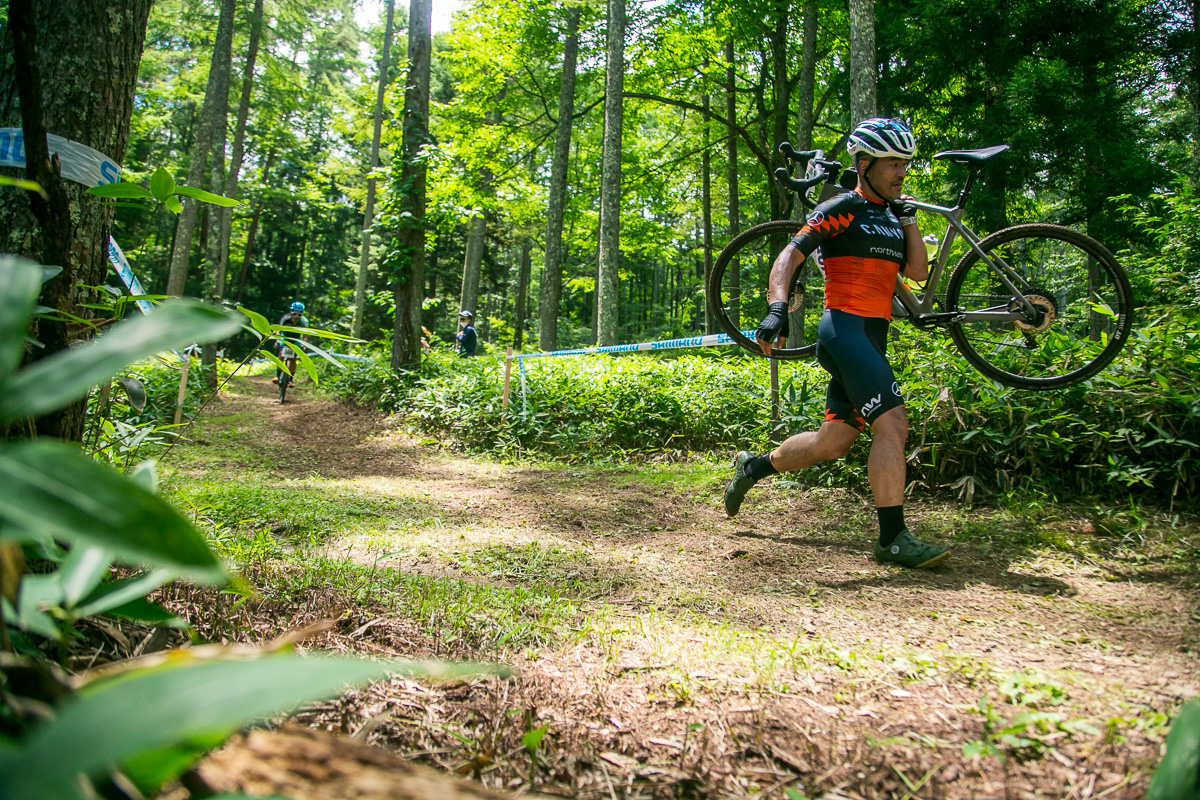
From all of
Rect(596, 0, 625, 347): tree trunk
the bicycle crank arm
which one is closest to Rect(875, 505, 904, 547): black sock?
the bicycle crank arm

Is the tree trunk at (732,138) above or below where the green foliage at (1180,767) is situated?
above

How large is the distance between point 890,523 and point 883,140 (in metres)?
2.09

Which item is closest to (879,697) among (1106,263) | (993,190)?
(1106,263)

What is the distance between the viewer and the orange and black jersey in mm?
3621

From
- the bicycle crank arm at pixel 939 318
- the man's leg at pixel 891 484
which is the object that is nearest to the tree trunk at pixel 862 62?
the bicycle crank arm at pixel 939 318

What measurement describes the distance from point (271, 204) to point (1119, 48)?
37.5 metres

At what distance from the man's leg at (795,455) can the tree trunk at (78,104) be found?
334cm

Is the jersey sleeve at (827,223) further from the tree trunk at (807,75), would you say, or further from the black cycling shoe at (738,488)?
the tree trunk at (807,75)

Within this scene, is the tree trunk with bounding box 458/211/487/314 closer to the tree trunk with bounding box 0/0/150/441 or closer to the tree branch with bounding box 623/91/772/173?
the tree branch with bounding box 623/91/772/173

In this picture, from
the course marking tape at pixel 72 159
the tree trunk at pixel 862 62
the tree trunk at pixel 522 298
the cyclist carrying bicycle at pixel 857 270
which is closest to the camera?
the course marking tape at pixel 72 159

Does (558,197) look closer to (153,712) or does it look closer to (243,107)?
(243,107)

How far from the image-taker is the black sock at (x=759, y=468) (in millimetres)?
4055

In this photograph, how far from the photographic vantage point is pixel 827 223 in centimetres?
364

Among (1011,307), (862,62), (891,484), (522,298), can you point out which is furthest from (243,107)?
(891,484)
